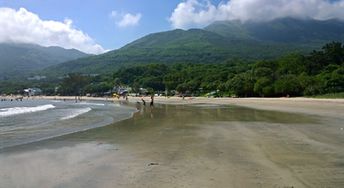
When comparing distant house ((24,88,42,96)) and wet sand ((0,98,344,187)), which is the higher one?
distant house ((24,88,42,96))

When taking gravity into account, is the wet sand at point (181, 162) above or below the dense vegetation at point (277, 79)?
below

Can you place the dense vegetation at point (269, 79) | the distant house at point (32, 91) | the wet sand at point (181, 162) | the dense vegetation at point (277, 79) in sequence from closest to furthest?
the wet sand at point (181, 162)
the dense vegetation at point (277, 79)
the dense vegetation at point (269, 79)
the distant house at point (32, 91)

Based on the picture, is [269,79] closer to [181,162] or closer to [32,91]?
[181,162]

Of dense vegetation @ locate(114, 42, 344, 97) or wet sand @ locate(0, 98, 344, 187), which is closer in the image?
wet sand @ locate(0, 98, 344, 187)

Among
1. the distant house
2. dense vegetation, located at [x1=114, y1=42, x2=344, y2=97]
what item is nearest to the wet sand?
dense vegetation, located at [x1=114, y1=42, x2=344, y2=97]

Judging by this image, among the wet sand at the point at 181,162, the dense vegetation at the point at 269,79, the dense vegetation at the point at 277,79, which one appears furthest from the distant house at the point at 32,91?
the wet sand at the point at 181,162

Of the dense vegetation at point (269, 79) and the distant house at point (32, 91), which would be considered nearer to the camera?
the dense vegetation at point (269, 79)

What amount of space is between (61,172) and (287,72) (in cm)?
7692

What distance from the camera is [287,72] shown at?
81938 millimetres

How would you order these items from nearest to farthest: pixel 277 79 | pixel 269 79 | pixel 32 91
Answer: pixel 269 79 < pixel 277 79 < pixel 32 91

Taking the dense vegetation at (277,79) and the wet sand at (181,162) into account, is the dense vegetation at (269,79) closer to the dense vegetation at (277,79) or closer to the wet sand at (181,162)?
the dense vegetation at (277,79)

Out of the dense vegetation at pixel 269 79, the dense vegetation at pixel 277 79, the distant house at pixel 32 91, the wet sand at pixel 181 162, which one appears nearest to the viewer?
the wet sand at pixel 181 162

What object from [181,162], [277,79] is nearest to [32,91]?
[277,79]

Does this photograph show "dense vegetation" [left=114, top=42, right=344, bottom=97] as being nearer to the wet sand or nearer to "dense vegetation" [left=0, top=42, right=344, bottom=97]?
"dense vegetation" [left=0, top=42, right=344, bottom=97]
